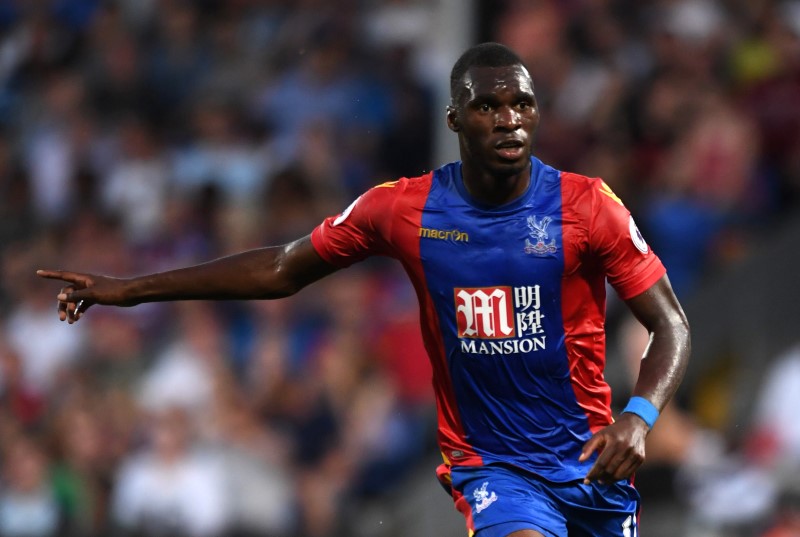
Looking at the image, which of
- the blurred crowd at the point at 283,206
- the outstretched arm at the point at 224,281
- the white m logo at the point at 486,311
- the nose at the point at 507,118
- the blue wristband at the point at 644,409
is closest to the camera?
the blue wristband at the point at 644,409

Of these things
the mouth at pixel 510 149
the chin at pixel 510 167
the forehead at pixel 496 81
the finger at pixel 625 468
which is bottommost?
the finger at pixel 625 468

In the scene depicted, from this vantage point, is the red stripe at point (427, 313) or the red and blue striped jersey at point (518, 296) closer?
the red and blue striped jersey at point (518, 296)

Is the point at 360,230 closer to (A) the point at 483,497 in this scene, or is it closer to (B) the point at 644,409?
(A) the point at 483,497

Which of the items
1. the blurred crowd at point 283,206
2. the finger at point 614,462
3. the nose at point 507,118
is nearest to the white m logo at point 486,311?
the nose at point 507,118

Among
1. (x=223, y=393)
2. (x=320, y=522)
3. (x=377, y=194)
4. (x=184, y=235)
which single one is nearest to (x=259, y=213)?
(x=184, y=235)

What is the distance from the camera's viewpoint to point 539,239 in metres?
5.30

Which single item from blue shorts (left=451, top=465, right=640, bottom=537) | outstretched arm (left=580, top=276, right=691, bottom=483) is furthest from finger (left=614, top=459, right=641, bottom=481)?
blue shorts (left=451, top=465, right=640, bottom=537)

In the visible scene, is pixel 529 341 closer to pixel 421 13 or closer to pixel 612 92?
Result: pixel 612 92

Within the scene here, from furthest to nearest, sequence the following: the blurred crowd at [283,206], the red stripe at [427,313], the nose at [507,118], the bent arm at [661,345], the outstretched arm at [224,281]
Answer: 1. the blurred crowd at [283,206]
2. the outstretched arm at [224,281]
3. the red stripe at [427,313]
4. the nose at [507,118]
5. the bent arm at [661,345]

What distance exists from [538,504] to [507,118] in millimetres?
1338

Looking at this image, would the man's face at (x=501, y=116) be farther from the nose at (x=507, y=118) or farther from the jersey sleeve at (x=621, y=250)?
the jersey sleeve at (x=621, y=250)

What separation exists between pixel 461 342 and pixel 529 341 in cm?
25

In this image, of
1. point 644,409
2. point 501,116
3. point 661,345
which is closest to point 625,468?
point 644,409

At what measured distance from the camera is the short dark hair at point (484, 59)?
530cm
